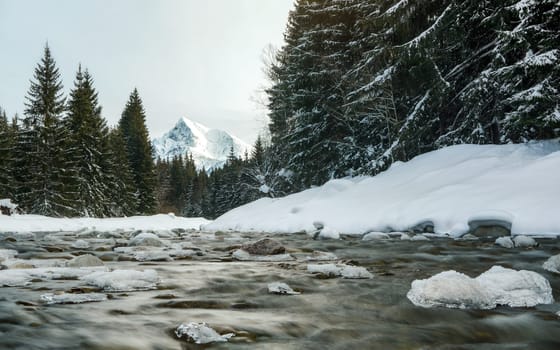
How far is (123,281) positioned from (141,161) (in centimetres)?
4196

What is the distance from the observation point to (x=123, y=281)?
2.68 metres

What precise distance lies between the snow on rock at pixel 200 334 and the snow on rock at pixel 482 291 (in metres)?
1.26

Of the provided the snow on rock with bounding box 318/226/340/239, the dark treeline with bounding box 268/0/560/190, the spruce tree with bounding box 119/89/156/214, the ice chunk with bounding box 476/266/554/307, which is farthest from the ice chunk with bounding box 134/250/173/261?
the spruce tree with bounding box 119/89/156/214

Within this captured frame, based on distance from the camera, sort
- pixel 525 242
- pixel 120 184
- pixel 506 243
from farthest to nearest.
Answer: pixel 120 184
pixel 506 243
pixel 525 242

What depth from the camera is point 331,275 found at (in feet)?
11.0

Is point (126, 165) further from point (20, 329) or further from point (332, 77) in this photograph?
point (20, 329)

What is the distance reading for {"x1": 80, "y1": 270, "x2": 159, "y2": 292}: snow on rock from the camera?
2.60 metres

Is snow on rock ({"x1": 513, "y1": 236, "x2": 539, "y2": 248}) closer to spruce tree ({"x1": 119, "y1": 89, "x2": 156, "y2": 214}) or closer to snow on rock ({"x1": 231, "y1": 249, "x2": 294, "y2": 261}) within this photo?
snow on rock ({"x1": 231, "y1": 249, "x2": 294, "y2": 261})

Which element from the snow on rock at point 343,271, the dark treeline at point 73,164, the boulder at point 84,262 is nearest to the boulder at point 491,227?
the snow on rock at point 343,271

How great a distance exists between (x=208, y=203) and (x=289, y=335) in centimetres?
6839

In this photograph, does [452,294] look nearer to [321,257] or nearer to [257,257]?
[321,257]

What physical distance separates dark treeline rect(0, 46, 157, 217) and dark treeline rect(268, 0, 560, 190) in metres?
16.5

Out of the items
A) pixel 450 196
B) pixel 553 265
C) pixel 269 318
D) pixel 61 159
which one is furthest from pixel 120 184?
pixel 269 318

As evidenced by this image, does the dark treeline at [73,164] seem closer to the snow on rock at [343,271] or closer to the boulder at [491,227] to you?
the boulder at [491,227]
